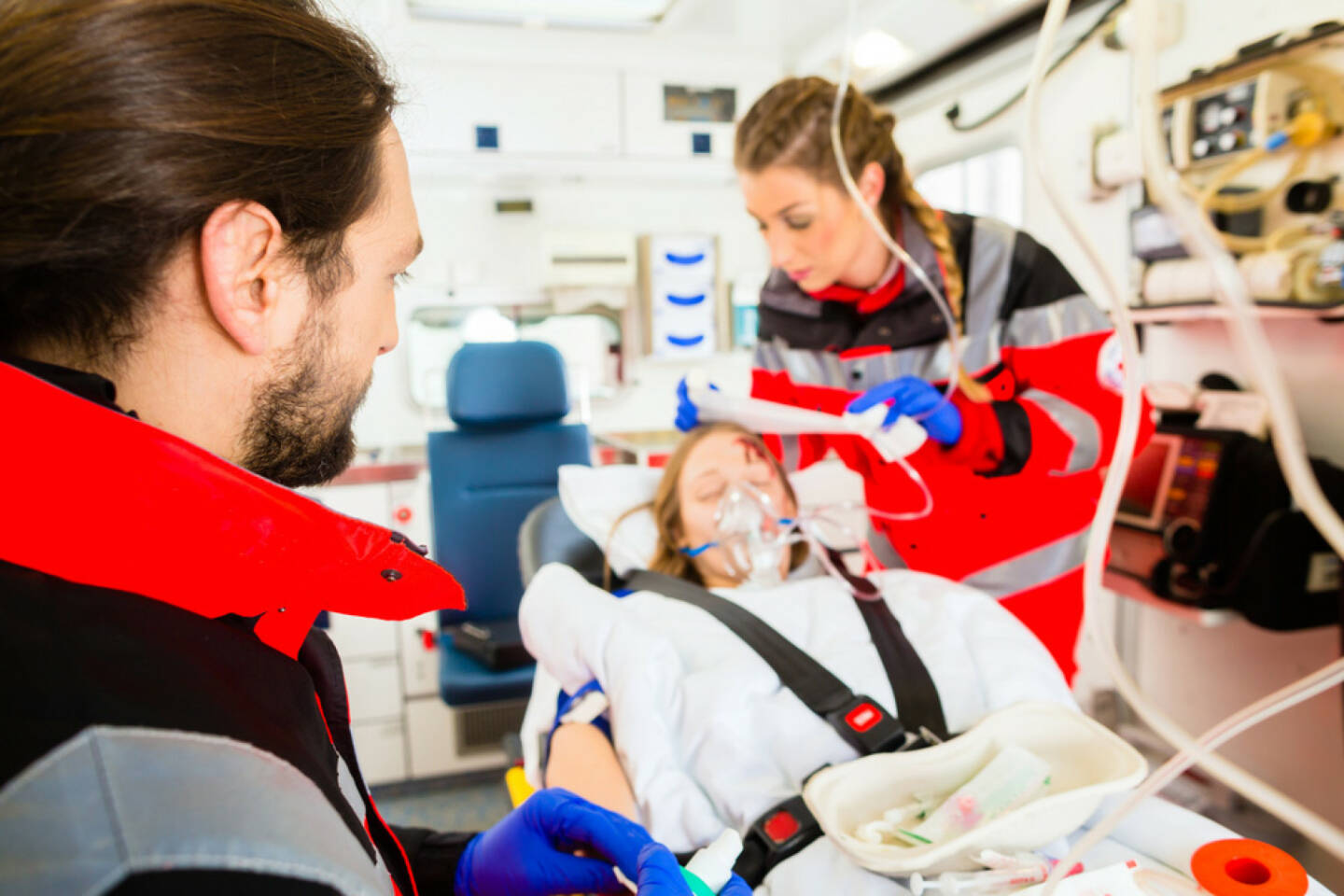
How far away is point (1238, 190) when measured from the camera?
2.42 meters

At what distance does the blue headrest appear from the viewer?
2963 mm

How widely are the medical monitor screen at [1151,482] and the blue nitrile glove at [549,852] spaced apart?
2027 millimetres

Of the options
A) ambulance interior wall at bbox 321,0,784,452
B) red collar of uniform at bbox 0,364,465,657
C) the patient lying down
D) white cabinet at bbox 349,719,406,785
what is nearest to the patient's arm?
the patient lying down

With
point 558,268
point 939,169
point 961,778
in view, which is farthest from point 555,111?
point 961,778

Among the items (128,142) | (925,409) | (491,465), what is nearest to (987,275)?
(925,409)

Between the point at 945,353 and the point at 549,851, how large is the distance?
51.3 inches

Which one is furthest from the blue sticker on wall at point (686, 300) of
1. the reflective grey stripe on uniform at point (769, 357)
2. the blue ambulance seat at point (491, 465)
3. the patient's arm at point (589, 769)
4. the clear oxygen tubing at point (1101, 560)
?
the clear oxygen tubing at point (1101, 560)

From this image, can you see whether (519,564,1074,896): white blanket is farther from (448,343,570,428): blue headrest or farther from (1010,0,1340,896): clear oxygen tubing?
(448,343,570,428): blue headrest

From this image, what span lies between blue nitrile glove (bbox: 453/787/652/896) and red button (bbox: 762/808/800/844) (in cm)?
22

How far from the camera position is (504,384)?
299cm

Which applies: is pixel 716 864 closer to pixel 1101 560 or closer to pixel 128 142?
pixel 1101 560

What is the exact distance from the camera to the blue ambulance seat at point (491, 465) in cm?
298

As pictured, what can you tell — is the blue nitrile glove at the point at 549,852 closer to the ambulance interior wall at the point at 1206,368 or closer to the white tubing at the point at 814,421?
the white tubing at the point at 814,421

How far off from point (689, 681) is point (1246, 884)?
0.74m
